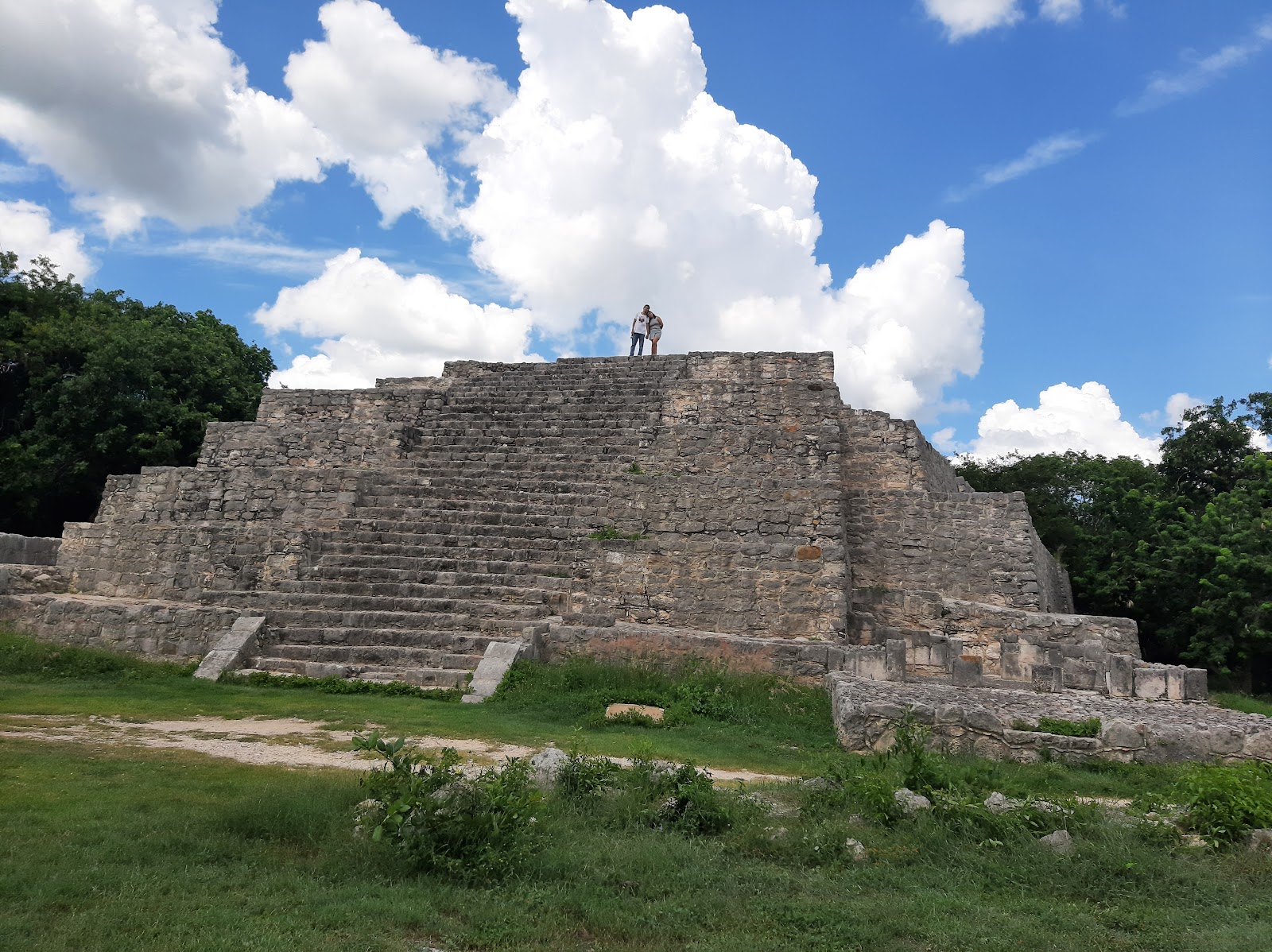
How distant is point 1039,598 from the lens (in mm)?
12984

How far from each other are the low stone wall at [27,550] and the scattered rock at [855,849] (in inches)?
571

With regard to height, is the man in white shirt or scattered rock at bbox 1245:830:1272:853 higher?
the man in white shirt

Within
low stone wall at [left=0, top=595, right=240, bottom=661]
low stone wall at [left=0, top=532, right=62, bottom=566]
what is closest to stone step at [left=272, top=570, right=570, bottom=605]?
low stone wall at [left=0, top=595, right=240, bottom=661]

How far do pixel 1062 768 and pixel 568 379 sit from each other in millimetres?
14530

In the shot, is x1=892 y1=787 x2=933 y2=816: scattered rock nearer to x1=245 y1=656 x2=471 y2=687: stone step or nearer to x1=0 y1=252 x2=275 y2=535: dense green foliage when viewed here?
x1=245 y1=656 x2=471 y2=687: stone step

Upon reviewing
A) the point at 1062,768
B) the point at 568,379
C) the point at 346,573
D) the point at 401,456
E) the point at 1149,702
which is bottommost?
the point at 1062,768

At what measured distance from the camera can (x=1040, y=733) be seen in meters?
7.00

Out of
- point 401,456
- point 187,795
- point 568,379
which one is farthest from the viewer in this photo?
point 568,379

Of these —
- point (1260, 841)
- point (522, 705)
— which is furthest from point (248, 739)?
point (1260, 841)

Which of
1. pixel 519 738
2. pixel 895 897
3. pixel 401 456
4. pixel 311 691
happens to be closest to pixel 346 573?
pixel 311 691

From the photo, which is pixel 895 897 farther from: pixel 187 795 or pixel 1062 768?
pixel 187 795

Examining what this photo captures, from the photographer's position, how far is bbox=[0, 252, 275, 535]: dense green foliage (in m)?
18.7

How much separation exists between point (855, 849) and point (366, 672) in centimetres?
727

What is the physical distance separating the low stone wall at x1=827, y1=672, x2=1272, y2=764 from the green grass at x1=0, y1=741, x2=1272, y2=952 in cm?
230
